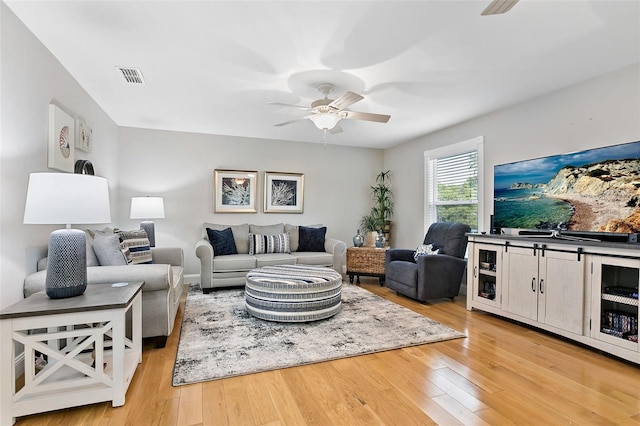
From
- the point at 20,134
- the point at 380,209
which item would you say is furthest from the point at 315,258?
the point at 20,134

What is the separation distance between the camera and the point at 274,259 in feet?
15.4

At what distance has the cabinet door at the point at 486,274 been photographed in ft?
11.4

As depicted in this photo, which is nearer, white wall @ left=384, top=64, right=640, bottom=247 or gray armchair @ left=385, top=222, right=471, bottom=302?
white wall @ left=384, top=64, right=640, bottom=247

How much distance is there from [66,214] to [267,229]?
3.56 meters

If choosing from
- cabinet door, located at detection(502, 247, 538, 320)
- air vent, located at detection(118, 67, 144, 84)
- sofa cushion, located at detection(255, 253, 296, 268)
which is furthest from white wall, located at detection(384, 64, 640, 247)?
air vent, located at detection(118, 67, 144, 84)

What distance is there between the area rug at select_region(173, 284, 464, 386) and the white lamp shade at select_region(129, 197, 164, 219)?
1428 millimetres

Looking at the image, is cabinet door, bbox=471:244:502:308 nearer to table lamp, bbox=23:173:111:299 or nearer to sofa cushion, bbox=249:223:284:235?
sofa cushion, bbox=249:223:284:235

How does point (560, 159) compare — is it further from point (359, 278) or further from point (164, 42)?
point (164, 42)

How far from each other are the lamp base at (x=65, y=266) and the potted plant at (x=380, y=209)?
468 cm

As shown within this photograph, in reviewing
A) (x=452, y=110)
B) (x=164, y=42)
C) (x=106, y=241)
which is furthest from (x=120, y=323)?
(x=452, y=110)

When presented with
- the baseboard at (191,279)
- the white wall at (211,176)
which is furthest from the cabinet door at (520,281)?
the baseboard at (191,279)

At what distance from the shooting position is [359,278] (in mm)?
5477

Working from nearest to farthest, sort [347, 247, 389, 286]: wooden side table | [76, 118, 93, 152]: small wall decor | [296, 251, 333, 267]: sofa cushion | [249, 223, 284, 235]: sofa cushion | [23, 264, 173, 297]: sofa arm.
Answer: [23, 264, 173, 297]: sofa arm, [76, 118, 93, 152]: small wall decor, [296, 251, 333, 267]: sofa cushion, [347, 247, 389, 286]: wooden side table, [249, 223, 284, 235]: sofa cushion

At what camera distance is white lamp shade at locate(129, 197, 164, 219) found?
4.32m
